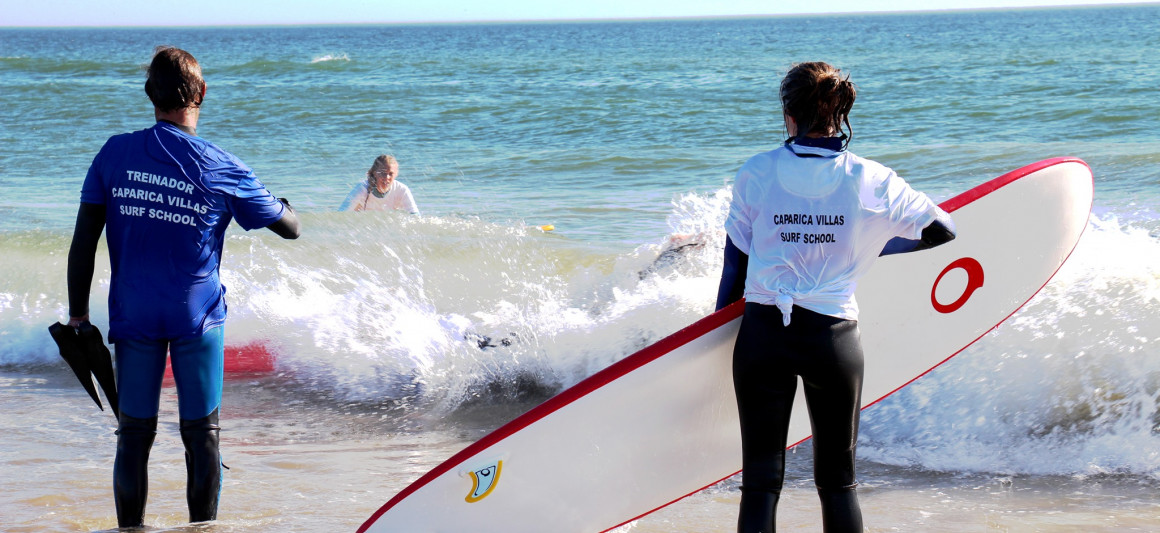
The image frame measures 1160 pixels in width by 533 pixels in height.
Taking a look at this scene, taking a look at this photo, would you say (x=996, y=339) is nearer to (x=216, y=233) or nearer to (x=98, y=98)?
(x=216, y=233)

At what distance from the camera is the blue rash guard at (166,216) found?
2451 millimetres

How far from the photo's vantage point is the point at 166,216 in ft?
8.11

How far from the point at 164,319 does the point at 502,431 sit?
927mm

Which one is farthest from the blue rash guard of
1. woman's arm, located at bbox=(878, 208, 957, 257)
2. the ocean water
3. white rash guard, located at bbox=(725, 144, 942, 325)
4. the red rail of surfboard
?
A: the red rail of surfboard

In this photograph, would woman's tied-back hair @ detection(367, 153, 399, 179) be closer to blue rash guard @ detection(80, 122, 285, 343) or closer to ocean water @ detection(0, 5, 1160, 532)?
ocean water @ detection(0, 5, 1160, 532)

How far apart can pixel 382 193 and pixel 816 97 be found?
18.1 feet

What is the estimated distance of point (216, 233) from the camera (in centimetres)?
260

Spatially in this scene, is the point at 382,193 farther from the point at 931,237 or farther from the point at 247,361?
the point at 931,237

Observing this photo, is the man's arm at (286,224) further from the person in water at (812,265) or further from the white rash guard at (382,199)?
the white rash guard at (382,199)

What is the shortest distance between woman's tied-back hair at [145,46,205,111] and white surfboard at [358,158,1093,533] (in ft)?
3.86

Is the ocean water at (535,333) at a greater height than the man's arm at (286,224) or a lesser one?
lesser

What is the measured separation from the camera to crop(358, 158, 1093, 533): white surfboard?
107 inches

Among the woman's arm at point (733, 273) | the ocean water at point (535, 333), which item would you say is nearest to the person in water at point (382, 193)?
the ocean water at point (535, 333)

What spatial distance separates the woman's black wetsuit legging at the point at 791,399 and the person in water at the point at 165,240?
125cm
